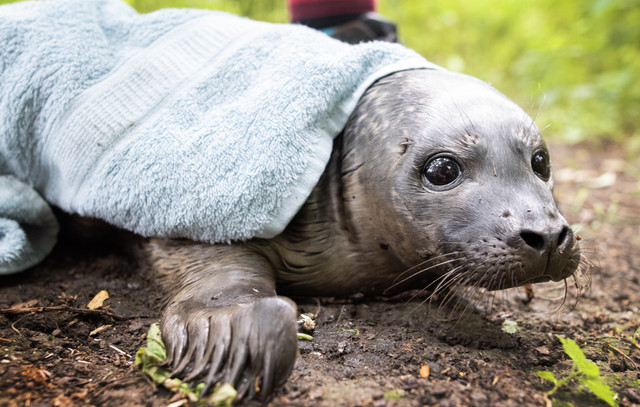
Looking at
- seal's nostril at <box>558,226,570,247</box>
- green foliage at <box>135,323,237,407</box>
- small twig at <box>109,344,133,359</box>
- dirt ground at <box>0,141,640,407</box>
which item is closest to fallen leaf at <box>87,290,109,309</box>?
dirt ground at <box>0,141,640,407</box>

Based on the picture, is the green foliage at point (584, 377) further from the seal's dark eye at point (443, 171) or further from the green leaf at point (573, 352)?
the seal's dark eye at point (443, 171)

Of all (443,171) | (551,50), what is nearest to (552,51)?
(551,50)

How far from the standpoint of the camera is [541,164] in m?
2.15

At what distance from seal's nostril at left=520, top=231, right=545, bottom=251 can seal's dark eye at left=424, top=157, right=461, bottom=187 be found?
13.4 inches

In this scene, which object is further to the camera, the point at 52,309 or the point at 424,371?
the point at 52,309

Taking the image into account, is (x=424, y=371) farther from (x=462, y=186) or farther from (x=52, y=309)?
(x=52, y=309)

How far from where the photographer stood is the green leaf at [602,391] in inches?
64.8

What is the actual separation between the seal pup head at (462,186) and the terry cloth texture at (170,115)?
0.81 feet

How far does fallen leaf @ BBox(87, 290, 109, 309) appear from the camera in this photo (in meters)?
2.26

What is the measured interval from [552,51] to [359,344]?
7472mm

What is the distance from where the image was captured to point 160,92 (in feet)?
7.98

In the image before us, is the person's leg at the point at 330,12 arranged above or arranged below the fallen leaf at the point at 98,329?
above

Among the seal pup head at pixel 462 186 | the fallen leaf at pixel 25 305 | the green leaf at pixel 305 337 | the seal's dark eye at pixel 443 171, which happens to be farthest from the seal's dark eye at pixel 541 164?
the fallen leaf at pixel 25 305

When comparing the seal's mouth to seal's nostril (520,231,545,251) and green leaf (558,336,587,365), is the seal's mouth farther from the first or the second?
green leaf (558,336,587,365)
